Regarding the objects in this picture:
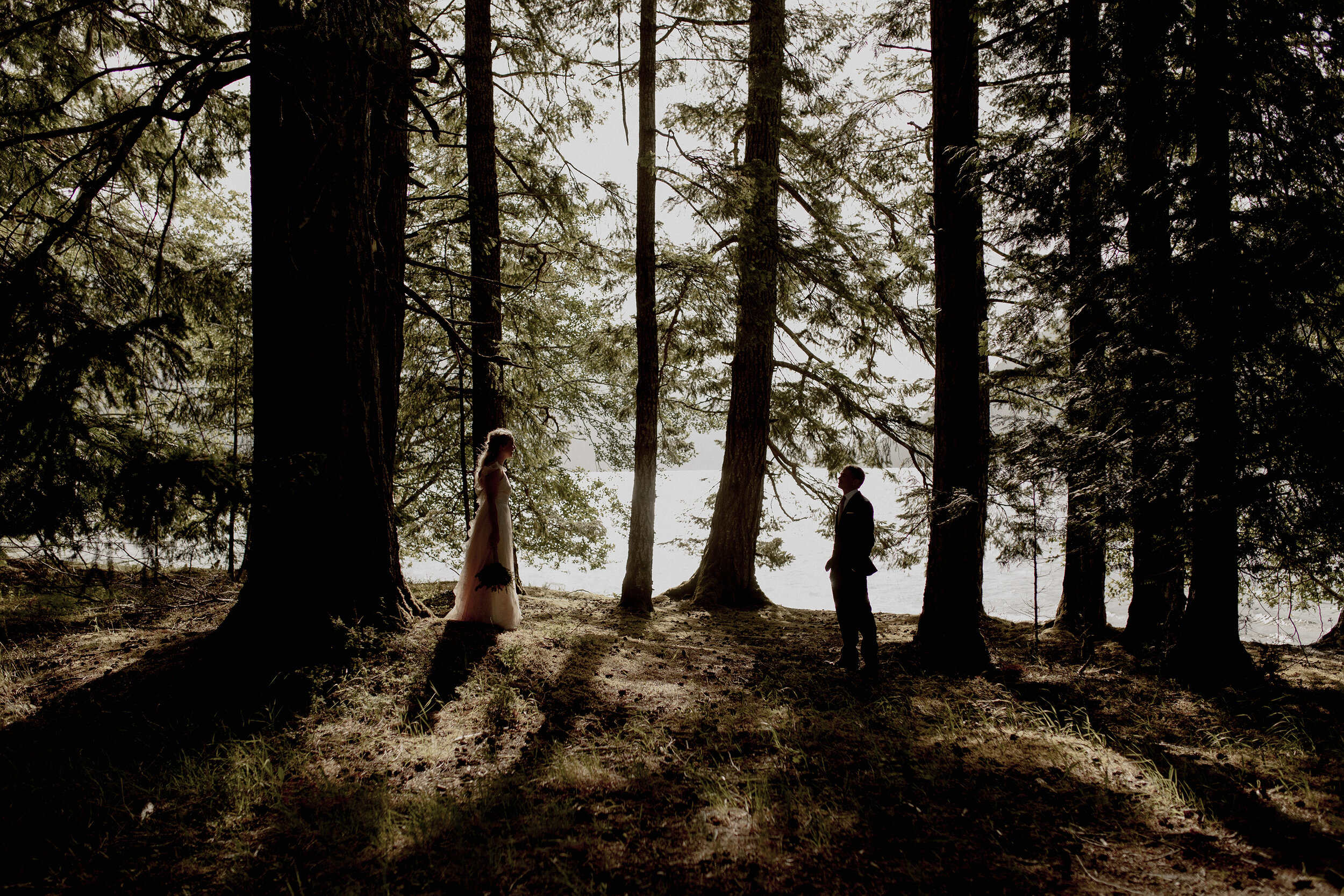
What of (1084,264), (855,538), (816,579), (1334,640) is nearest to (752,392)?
(855,538)

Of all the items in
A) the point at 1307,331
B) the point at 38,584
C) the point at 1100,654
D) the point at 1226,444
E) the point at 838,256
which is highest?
the point at 838,256

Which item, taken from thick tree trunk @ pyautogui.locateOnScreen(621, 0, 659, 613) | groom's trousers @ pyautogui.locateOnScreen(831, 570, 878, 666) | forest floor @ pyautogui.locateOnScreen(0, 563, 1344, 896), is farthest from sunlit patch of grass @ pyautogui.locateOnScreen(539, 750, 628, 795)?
thick tree trunk @ pyautogui.locateOnScreen(621, 0, 659, 613)

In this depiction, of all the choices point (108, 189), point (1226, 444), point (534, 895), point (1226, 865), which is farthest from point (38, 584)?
point (1226, 444)

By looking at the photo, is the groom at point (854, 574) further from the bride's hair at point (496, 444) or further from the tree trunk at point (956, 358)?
the bride's hair at point (496, 444)

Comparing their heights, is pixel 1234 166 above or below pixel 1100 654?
above

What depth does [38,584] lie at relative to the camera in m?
3.98

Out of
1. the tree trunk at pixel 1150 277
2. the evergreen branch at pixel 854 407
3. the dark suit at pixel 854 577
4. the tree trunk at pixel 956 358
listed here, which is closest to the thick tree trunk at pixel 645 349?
the evergreen branch at pixel 854 407

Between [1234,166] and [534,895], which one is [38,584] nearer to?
[534,895]

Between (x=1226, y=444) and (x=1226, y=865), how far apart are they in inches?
136

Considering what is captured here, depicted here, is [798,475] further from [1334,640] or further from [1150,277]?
[1334,640]

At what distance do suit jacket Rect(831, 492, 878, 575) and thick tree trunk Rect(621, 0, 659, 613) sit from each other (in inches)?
147

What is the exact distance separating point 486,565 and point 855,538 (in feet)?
11.5

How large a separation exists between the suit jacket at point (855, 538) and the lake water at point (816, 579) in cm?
219

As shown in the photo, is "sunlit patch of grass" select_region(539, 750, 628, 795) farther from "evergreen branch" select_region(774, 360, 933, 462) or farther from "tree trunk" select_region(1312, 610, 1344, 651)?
"tree trunk" select_region(1312, 610, 1344, 651)
